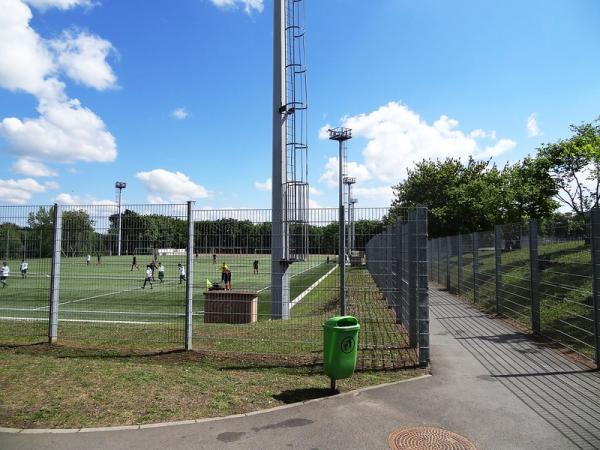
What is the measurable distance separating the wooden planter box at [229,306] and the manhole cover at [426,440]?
546cm

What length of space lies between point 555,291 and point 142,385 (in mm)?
10228

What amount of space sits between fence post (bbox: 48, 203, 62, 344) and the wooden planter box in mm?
2870

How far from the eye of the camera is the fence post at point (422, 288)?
7.59 metres

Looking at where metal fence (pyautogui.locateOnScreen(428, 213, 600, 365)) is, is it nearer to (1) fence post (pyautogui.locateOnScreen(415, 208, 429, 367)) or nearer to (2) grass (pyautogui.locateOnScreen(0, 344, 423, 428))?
(1) fence post (pyautogui.locateOnScreen(415, 208, 429, 367))

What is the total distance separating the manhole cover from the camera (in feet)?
15.5

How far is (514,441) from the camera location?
15.9ft

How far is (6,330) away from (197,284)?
4822 millimetres

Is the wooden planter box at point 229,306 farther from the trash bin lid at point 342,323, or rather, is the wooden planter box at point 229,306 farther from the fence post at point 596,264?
the fence post at point 596,264

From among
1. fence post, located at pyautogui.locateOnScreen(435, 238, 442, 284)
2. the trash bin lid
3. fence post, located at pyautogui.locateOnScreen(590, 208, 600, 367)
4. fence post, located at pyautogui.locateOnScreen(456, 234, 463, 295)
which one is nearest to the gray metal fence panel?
the trash bin lid

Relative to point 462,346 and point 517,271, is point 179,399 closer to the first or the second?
point 462,346

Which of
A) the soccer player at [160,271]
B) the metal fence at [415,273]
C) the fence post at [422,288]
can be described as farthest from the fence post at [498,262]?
the soccer player at [160,271]

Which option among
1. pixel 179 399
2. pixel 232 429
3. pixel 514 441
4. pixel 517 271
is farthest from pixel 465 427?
pixel 517 271

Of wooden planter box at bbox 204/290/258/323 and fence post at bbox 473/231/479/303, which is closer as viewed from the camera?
wooden planter box at bbox 204/290/258/323

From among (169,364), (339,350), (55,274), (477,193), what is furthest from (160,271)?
(477,193)
